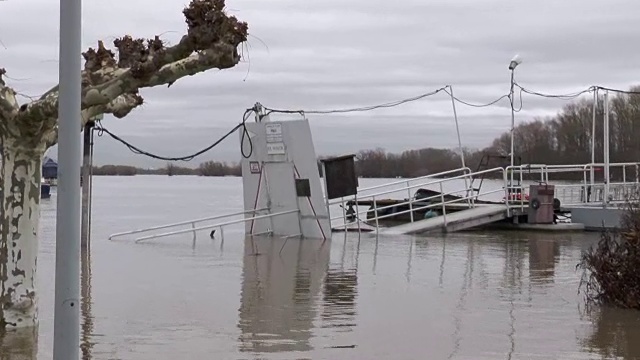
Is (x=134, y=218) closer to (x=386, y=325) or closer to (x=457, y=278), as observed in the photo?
(x=457, y=278)

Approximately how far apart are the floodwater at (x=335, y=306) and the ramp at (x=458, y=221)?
367cm

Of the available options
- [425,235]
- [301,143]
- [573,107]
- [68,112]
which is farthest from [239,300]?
[573,107]

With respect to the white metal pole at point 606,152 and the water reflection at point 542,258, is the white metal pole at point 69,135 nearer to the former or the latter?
the water reflection at point 542,258

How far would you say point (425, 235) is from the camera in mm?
22844

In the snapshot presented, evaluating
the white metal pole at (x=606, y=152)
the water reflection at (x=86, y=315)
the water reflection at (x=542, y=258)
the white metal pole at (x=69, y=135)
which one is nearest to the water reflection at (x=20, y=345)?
the water reflection at (x=86, y=315)

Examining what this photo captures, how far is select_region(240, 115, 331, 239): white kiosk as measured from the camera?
21.3 m

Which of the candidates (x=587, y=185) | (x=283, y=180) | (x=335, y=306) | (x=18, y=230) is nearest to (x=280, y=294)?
(x=335, y=306)

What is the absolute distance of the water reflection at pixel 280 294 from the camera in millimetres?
9070

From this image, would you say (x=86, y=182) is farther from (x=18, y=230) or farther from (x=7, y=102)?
(x=7, y=102)

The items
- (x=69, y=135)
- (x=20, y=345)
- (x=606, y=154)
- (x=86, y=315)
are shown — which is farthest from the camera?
(x=606, y=154)

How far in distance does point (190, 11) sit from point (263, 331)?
12.2ft

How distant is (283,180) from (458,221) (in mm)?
4701

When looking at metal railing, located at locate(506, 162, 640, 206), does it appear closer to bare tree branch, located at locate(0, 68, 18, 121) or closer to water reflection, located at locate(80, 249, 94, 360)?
water reflection, located at locate(80, 249, 94, 360)

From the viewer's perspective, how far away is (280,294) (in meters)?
12.3
